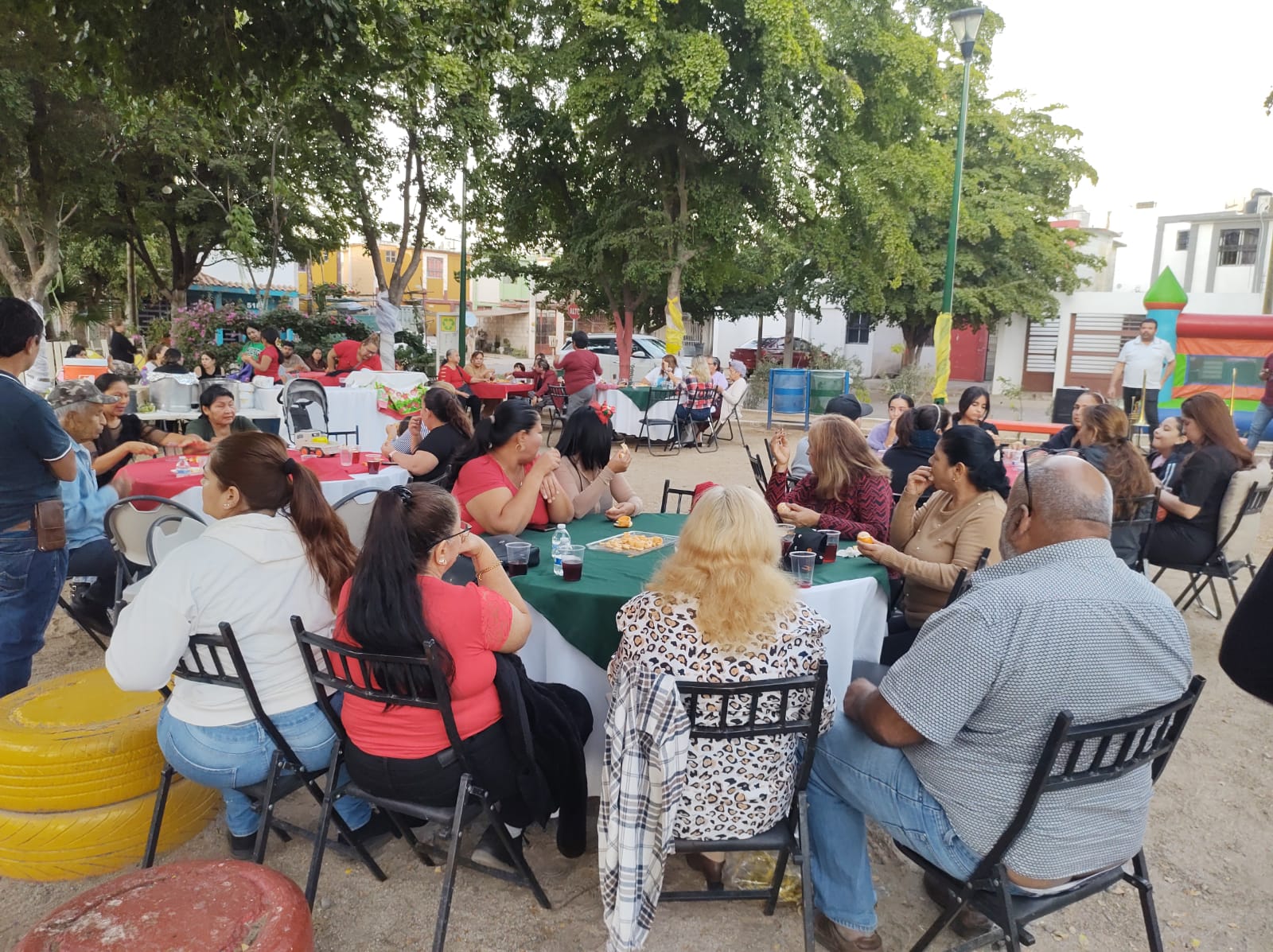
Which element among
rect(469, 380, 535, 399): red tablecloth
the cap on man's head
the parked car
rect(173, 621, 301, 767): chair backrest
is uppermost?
the parked car

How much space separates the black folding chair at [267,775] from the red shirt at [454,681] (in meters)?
0.28

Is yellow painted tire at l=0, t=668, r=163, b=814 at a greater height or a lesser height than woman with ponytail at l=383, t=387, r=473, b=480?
lesser

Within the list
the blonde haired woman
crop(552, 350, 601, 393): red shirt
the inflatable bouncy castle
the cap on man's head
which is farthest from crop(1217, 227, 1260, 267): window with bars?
the blonde haired woman

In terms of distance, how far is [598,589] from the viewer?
2885mm

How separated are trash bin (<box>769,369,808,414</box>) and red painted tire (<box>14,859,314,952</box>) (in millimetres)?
13508

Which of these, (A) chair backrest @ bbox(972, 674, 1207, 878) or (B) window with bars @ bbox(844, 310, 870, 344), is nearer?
(A) chair backrest @ bbox(972, 674, 1207, 878)

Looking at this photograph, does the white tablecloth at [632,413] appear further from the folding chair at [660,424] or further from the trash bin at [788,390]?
the trash bin at [788,390]

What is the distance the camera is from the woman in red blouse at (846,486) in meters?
3.73

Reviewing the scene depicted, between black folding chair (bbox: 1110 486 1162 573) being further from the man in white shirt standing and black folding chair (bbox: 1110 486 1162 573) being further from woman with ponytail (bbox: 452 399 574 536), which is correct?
the man in white shirt standing

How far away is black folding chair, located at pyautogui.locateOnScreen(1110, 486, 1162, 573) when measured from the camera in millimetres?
4652

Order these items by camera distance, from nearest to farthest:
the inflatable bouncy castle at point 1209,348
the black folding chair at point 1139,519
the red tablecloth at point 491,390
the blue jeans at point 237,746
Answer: the blue jeans at point 237,746, the black folding chair at point 1139,519, the red tablecloth at point 491,390, the inflatable bouncy castle at point 1209,348

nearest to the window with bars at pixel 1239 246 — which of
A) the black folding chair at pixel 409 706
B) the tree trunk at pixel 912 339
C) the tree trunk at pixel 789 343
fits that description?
the tree trunk at pixel 912 339

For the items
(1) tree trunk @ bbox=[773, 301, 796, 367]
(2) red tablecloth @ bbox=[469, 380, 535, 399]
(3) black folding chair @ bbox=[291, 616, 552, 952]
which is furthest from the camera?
(1) tree trunk @ bbox=[773, 301, 796, 367]

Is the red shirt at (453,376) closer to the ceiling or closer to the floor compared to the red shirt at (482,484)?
closer to the ceiling
